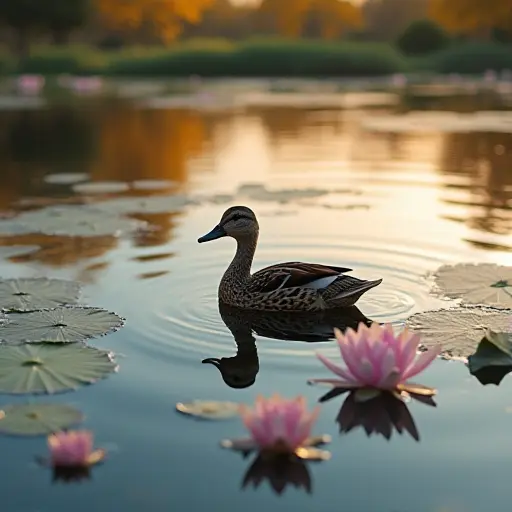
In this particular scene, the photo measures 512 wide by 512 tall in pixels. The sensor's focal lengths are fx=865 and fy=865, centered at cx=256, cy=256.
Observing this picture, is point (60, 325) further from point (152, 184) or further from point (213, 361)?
point (152, 184)

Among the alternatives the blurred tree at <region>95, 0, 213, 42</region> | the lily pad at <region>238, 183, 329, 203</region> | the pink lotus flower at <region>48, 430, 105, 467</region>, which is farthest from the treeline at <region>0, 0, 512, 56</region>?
the pink lotus flower at <region>48, 430, 105, 467</region>

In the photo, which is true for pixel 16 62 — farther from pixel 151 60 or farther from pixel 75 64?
pixel 151 60

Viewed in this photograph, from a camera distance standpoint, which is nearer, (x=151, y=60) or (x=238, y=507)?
(x=238, y=507)

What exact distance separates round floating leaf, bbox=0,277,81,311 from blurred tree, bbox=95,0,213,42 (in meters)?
45.6

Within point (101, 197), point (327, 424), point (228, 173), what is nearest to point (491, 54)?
point (228, 173)

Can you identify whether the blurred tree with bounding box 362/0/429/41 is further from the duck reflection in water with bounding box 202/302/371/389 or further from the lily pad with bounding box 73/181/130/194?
the duck reflection in water with bounding box 202/302/371/389

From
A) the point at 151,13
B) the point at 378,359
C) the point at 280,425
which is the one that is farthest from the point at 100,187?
the point at 151,13

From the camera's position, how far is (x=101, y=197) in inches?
367

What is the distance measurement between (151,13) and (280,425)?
168 ft

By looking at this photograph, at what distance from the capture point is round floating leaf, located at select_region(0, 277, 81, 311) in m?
5.10

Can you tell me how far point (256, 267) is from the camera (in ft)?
20.1

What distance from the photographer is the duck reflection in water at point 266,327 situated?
420 cm

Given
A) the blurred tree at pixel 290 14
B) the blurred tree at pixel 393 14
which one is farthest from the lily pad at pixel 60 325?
the blurred tree at pixel 393 14

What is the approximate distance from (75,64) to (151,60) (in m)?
3.31
